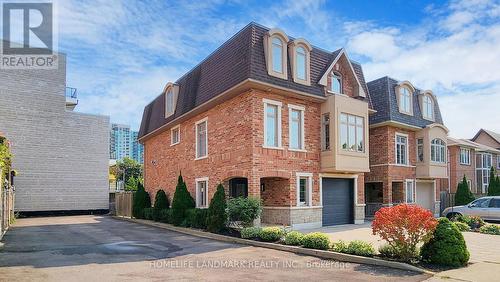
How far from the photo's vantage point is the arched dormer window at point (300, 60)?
17578mm

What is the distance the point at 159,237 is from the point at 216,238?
2.44 metres

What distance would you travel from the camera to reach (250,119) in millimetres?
16266

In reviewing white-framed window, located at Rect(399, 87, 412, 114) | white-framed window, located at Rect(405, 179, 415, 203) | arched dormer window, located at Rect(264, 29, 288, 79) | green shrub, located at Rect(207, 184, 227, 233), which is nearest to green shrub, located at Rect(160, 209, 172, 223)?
green shrub, located at Rect(207, 184, 227, 233)

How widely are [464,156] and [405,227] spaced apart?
3184 centimetres


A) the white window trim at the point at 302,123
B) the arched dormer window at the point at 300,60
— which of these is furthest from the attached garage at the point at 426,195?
the arched dormer window at the point at 300,60

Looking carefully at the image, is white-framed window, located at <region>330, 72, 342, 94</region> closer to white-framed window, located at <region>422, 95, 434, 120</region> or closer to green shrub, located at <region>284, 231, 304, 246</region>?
white-framed window, located at <region>422, 95, 434, 120</region>

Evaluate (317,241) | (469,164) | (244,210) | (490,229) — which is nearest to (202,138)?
(244,210)

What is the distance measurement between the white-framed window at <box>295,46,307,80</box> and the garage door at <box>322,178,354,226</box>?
516 centimetres

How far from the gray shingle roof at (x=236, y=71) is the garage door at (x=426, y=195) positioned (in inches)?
358

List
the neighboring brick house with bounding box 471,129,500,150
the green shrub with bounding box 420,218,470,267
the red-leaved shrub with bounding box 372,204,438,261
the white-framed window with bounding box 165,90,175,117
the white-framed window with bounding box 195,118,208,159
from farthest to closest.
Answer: the neighboring brick house with bounding box 471,129,500,150 < the white-framed window with bounding box 165,90,175,117 < the white-framed window with bounding box 195,118,208,159 < the red-leaved shrub with bounding box 372,204,438,261 < the green shrub with bounding box 420,218,470,267

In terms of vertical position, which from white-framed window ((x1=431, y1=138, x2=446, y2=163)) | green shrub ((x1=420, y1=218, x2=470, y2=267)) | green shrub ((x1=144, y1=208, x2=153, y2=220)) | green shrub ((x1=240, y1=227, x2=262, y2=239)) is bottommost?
green shrub ((x1=144, y1=208, x2=153, y2=220))

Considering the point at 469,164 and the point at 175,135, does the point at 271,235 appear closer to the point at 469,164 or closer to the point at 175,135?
the point at 175,135

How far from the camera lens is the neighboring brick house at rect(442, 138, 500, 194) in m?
35.4

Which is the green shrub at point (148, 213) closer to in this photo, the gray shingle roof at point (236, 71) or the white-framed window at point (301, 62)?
the gray shingle roof at point (236, 71)
